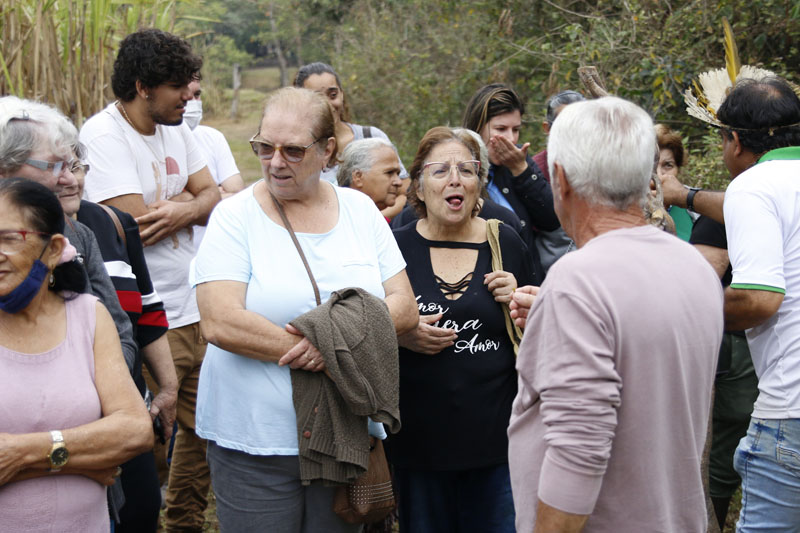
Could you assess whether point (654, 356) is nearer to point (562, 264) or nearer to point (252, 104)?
point (562, 264)

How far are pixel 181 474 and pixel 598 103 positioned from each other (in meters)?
3.28

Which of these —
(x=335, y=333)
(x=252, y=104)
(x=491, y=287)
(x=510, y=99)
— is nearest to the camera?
(x=335, y=333)

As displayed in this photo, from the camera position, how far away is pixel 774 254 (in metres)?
2.72

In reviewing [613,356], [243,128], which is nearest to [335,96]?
[613,356]

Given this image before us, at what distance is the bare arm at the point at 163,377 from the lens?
3.26m

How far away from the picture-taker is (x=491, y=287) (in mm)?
3320

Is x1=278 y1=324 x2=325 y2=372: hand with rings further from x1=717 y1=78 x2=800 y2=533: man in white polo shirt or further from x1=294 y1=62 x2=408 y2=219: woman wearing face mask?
x1=294 y1=62 x2=408 y2=219: woman wearing face mask

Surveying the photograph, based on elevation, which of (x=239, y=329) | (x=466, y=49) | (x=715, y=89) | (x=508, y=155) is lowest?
(x=239, y=329)

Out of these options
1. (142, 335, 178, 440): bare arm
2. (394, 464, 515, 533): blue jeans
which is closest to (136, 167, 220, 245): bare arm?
(142, 335, 178, 440): bare arm

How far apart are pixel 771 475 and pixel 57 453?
2304 mm

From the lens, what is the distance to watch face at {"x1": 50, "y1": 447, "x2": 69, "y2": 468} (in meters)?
2.32

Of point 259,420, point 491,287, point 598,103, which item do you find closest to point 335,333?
point 259,420

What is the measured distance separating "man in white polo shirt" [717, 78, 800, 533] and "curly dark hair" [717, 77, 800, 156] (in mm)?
112

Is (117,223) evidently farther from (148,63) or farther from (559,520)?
(559,520)
